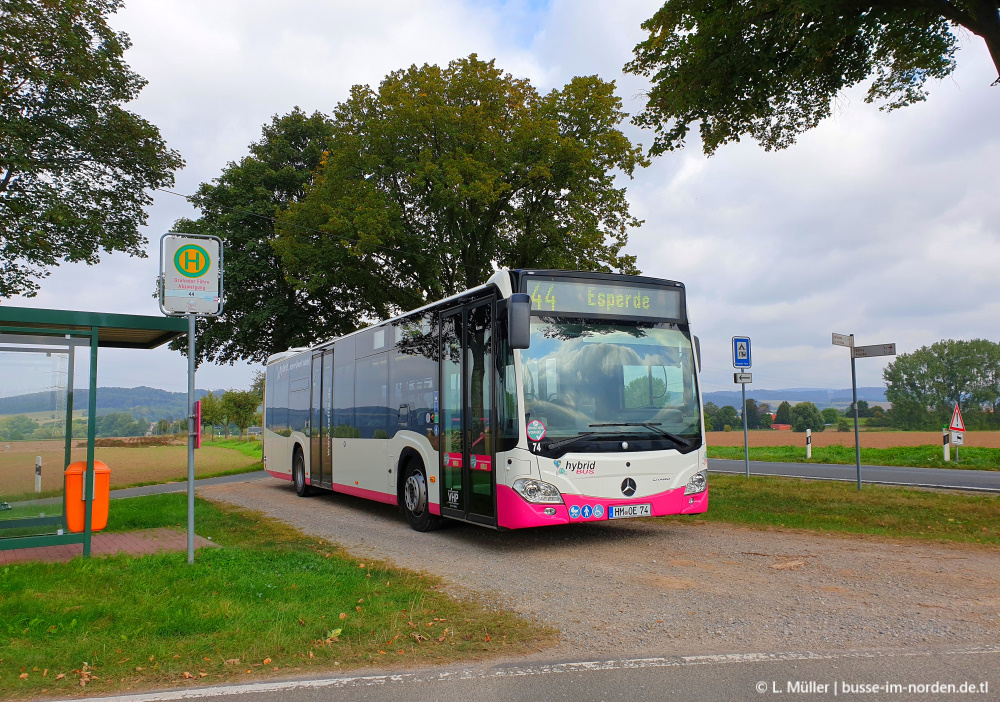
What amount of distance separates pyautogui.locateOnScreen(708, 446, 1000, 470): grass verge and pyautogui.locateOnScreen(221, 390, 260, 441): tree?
178ft

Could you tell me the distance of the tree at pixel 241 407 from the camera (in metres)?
75.8

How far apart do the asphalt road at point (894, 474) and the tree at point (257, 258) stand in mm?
16443

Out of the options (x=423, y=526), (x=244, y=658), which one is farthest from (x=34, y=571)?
(x=423, y=526)

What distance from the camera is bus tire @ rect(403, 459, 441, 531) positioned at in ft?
34.9

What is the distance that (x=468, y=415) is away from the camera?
9461 mm

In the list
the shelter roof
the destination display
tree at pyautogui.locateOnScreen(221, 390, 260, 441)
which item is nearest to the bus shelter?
the shelter roof

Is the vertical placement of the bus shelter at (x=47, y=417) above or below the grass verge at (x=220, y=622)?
above

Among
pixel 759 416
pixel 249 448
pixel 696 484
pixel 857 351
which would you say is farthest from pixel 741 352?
pixel 249 448

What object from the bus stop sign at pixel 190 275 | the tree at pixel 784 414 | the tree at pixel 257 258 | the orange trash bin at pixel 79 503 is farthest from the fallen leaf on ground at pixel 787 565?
the tree at pixel 784 414

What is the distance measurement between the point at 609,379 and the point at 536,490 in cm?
156

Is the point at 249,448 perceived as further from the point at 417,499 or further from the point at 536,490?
the point at 536,490

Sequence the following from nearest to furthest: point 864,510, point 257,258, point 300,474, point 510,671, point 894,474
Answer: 1. point 510,671
2. point 864,510
3. point 300,474
4. point 894,474
5. point 257,258

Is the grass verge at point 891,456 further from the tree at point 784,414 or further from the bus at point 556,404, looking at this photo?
the tree at point 784,414

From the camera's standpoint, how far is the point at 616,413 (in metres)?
8.79
